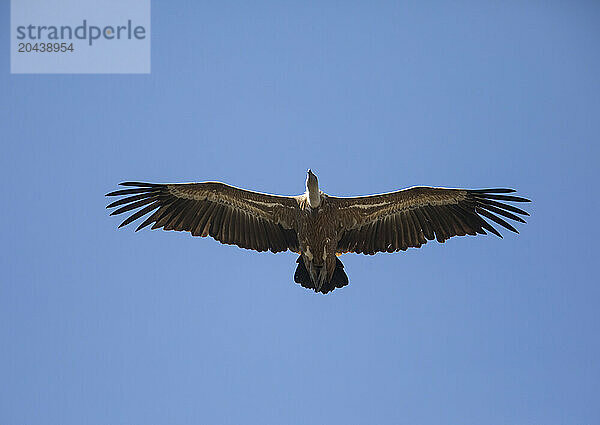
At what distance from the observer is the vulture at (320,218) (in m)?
12.2

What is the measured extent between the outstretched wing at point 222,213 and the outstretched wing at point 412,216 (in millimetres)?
898

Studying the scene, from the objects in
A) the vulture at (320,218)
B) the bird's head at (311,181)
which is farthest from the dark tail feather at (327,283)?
the bird's head at (311,181)

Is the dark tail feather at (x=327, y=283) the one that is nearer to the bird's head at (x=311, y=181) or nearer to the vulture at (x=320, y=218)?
the vulture at (x=320, y=218)

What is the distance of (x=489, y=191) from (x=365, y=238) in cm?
Answer: 204

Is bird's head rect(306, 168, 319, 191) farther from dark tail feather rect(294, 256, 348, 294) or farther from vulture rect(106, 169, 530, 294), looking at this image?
dark tail feather rect(294, 256, 348, 294)

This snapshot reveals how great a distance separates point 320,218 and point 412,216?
1.53 meters

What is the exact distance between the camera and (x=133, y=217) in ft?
40.1

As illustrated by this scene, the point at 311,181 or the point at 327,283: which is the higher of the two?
the point at 311,181

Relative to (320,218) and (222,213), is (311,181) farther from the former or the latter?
(222,213)

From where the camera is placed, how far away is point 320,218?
12234mm

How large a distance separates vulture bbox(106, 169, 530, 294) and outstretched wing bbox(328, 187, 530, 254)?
2cm

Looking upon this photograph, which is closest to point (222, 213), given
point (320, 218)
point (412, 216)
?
point (320, 218)

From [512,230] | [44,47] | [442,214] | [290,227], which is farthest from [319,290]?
[44,47]

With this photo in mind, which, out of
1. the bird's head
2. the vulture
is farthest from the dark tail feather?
the bird's head
